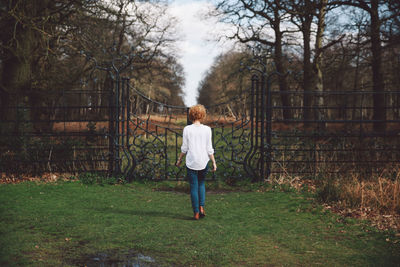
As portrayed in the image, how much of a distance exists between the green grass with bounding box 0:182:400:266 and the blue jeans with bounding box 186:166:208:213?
34 cm

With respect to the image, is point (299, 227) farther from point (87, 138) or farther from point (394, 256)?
point (87, 138)

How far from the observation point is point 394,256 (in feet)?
15.0

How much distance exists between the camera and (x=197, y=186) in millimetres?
5980

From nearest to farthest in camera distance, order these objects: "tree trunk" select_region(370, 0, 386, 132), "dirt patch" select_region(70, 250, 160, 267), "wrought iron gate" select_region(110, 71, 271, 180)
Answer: "dirt patch" select_region(70, 250, 160, 267) < "wrought iron gate" select_region(110, 71, 271, 180) < "tree trunk" select_region(370, 0, 386, 132)

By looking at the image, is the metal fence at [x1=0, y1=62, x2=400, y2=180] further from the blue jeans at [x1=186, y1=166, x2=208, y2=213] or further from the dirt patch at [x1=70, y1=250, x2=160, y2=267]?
the dirt patch at [x1=70, y1=250, x2=160, y2=267]

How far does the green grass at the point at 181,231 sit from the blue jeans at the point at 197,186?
34cm

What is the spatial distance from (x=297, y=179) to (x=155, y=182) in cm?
341

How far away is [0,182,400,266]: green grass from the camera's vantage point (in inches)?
176

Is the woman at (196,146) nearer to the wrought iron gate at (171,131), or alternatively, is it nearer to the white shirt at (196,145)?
the white shirt at (196,145)

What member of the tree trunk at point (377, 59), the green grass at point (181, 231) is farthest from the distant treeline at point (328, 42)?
the green grass at point (181, 231)

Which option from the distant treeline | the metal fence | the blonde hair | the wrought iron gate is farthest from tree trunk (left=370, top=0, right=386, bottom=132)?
the blonde hair

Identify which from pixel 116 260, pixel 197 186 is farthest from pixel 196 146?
pixel 116 260

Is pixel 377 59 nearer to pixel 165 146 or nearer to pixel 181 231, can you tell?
pixel 165 146

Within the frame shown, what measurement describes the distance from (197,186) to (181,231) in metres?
0.79
